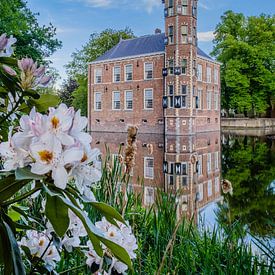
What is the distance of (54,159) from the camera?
0.59m

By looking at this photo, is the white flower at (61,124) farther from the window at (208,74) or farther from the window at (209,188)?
the window at (208,74)

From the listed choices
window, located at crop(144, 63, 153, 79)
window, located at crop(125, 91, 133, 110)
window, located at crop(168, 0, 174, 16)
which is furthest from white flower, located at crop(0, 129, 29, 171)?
window, located at crop(125, 91, 133, 110)

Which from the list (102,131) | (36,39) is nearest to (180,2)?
(102,131)

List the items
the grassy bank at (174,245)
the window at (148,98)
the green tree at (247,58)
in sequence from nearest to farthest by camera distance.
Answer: the grassy bank at (174,245), the window at (148,98), the green tree at (247,58)

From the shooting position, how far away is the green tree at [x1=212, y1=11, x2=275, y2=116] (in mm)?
30172

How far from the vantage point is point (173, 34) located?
24766mm

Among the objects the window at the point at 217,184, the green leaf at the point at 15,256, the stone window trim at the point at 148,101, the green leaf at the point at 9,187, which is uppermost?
the stone window trim at the point at 148,101

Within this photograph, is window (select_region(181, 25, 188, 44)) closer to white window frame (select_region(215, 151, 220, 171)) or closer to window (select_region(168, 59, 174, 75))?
window (select_region(168, 59, 174, 75))

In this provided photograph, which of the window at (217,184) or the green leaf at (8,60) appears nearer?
the green leaf at (8,60)

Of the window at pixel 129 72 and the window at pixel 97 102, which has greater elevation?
the window at pixel 129 72

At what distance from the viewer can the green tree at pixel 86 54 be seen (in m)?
32.7

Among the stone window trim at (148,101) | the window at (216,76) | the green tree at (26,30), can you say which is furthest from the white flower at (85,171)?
the window at (216,76)

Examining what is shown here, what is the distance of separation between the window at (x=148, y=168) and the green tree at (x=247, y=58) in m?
19.4

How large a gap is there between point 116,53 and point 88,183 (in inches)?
1111
